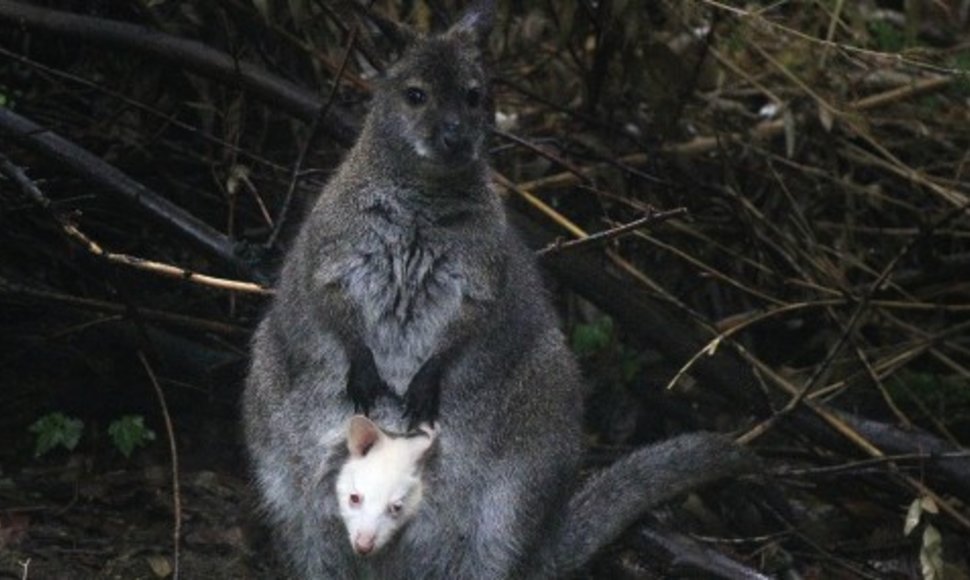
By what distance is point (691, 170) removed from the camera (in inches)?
282

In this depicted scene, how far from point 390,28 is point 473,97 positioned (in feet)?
1.24

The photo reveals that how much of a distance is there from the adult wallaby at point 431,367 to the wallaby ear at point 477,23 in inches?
0.8

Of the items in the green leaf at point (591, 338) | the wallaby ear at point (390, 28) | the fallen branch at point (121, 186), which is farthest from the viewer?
the green leaf at point (591, 338)

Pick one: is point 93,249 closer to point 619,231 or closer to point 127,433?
point 127,433

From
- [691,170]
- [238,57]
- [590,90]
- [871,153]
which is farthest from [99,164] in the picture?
[871,153]

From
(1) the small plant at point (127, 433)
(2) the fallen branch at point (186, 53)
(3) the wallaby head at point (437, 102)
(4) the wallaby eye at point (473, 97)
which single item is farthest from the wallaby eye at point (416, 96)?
(1) the small plant at point (127, 433)

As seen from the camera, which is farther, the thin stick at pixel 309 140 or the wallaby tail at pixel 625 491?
the thin stick at pixel 309 140

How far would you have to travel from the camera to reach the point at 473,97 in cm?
507

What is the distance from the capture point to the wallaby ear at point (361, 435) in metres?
4.72

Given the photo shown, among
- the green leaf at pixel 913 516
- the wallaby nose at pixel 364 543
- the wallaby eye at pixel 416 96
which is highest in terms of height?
the wallaby eye at pixel 416 96

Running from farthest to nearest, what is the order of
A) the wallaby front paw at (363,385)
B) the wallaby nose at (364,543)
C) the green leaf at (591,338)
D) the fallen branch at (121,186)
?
the green leaf at (591,338), the fallen branch at (121,186), the wallaby front paw at (363,385), the wallaby nose at (364,543)

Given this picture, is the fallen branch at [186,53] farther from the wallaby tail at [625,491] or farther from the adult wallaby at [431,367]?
the wallaby tail at [625,491]

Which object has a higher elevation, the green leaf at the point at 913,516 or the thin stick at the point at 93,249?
the thin stick at the point at 93,249

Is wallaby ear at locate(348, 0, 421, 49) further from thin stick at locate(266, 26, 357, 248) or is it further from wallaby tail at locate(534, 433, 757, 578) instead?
wallaby tail at locate(534, 433, 757, 578)
